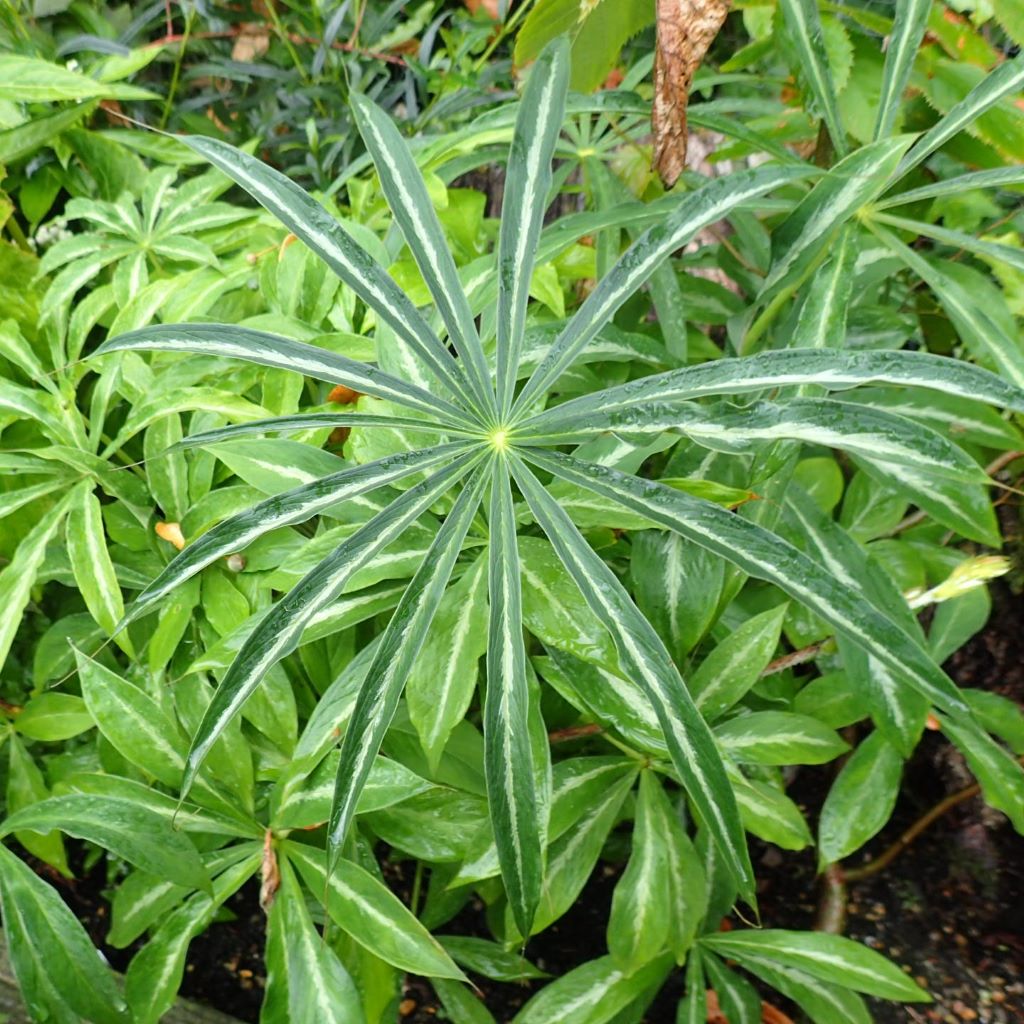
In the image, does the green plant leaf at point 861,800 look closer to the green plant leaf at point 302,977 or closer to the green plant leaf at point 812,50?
the green plant leaf at point 302,977

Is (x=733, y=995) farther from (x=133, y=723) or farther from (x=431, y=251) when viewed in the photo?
(x=431, y=251)

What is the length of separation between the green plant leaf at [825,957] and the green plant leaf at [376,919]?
33cm

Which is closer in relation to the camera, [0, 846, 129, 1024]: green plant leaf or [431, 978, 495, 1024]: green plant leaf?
[0, 846, 129, 1024]: green plant leaf

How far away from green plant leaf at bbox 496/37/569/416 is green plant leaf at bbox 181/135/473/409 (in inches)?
2.2

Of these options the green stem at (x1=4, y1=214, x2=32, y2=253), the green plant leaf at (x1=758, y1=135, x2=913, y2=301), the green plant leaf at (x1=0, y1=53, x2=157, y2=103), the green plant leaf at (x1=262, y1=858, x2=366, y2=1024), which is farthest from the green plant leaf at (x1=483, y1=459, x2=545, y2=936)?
the green stem at (x1=4, y1=214, x2=32, y2=253)

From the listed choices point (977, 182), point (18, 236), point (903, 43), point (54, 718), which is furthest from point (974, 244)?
point (18, 236)

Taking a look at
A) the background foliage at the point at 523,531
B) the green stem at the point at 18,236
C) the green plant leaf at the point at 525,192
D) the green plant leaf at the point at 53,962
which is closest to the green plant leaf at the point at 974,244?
the background foliage at the point at 523,531

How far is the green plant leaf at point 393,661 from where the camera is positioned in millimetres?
555

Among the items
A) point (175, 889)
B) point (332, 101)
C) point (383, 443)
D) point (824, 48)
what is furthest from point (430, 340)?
point (332, 101)

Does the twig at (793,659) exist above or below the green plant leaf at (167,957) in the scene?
above

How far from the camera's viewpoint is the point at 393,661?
0.57m

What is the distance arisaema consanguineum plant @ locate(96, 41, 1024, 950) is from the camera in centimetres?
53

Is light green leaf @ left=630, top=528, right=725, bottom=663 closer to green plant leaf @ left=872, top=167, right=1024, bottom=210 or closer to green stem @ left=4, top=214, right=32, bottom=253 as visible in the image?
green plant leaf @ left=872, top=167, right=1024, bottom=210

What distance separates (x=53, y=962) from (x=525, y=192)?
0.75 meters
